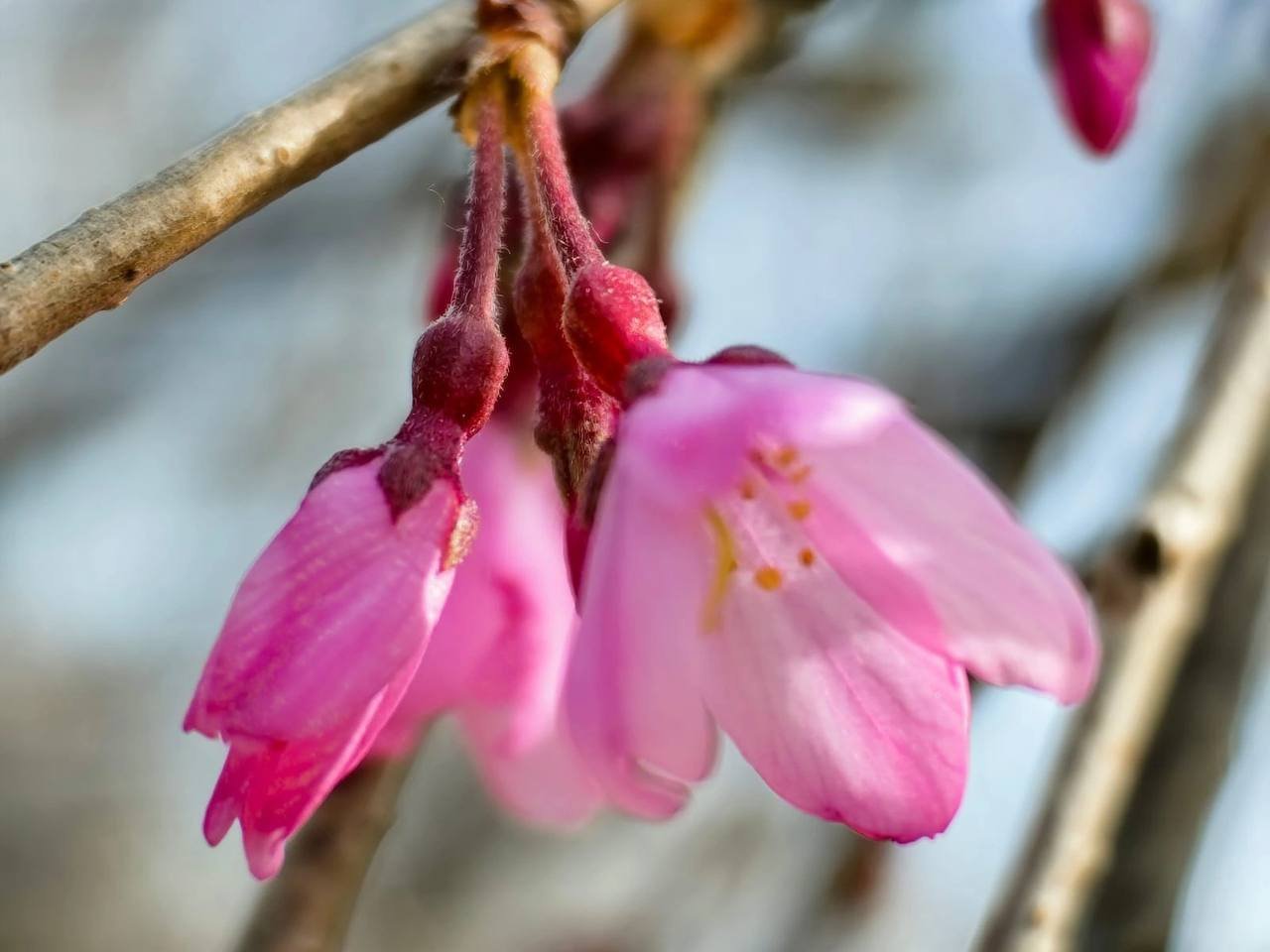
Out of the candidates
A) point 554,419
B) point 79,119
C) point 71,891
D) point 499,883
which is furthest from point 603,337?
point 71,891

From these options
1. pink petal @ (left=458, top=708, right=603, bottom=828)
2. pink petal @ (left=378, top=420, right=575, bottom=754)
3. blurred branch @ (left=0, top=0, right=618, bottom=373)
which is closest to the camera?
blurred branch @ (left=0, top=0, right=618, bottom=373)

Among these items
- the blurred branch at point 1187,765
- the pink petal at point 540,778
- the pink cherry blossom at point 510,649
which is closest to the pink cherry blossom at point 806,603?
the pink cherry blossom at point 510,649

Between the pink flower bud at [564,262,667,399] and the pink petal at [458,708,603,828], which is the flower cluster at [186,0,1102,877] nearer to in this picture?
the pink flower bud at [564,262,667,399]

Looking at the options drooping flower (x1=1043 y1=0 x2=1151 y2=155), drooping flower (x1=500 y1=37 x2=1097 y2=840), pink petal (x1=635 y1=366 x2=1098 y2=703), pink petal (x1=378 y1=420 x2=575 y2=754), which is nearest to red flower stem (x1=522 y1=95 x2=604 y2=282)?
drooping flower (x1=500 y1=37 x2=1097 y2=840)

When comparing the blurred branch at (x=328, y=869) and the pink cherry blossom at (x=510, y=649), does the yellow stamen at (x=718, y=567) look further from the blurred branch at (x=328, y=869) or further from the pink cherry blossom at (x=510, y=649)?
the blurred branch at (x=328, y=869)

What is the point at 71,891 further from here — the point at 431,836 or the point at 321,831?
the point at 321,831

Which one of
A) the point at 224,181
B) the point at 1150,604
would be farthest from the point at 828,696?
the point at 1150,604

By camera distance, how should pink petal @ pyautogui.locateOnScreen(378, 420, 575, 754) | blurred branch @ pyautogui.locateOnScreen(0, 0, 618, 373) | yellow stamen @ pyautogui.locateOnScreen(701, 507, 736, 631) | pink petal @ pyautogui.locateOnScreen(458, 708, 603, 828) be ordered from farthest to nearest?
pink petal @ pyautogui.locateOnScreen(458, 708, 603, 828), pink petal @ pyautogui.locateOnScreen(378, 420, 575, 754), yellow stamen @ pyautogui.locateOnScreen(701, 507, 736, 631), blurred branch @ pyautogui.locateOnScreen(0, 0, 618, 373)
